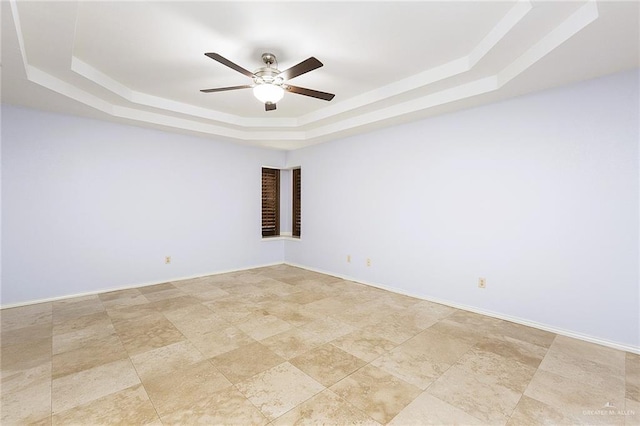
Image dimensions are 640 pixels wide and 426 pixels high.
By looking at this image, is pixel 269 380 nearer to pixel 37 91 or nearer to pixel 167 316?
pixel 167 316

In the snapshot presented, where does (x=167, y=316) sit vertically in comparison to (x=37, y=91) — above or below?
below

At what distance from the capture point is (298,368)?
2.33m

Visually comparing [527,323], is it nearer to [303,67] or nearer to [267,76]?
[303,67]

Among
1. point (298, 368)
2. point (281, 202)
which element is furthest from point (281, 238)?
point (298, 368)

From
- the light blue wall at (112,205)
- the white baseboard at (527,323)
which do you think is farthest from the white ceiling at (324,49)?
the white baseboard at (527,323)

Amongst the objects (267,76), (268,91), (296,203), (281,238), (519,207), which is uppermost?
(267,76)

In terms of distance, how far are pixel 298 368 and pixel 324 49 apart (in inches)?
113

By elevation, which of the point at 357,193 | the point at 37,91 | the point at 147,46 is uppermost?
the point at 147,46

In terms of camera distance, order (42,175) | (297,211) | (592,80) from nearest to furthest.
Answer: (592,80), (42,175), (297,211)

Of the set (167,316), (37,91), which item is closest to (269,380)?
(167,316)

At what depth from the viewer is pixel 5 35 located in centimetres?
216

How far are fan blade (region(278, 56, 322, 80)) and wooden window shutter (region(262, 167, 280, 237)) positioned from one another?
12.8 ft

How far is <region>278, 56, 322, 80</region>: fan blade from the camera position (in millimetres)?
2249

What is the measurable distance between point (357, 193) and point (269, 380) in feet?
11.3
